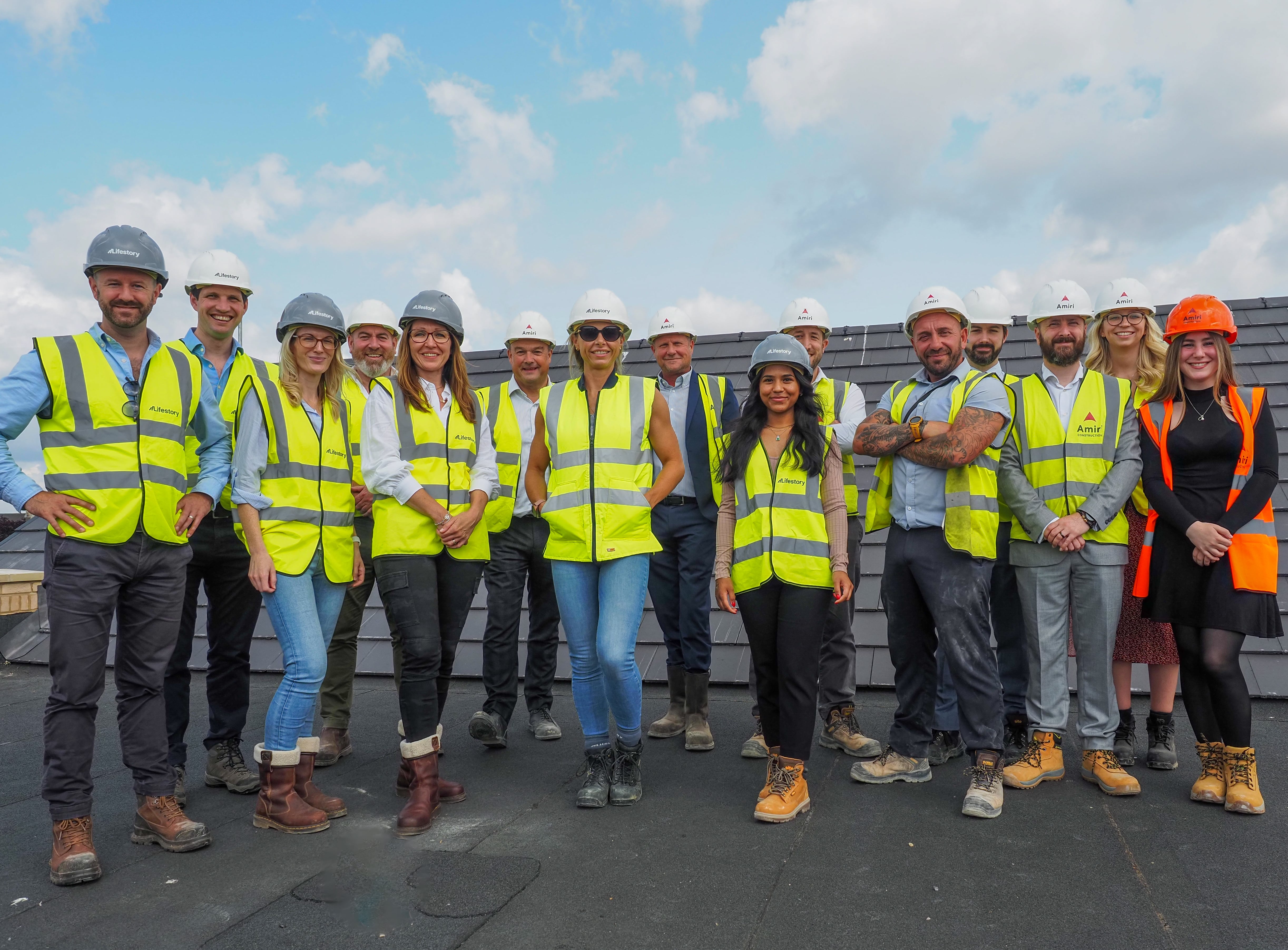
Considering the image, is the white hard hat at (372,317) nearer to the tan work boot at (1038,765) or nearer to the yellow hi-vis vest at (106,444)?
the yellow hi-vis vest at (106,444)

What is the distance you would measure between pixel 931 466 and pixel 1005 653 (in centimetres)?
115

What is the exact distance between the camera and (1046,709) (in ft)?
12.3

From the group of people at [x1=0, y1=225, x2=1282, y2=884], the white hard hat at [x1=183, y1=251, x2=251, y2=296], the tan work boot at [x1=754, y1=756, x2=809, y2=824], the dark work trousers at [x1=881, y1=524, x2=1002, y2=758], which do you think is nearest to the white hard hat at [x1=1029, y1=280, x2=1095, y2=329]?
the group of people at [x1=0, y1=225, x2=1282, y2=884]

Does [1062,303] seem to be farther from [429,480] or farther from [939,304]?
[429,480]

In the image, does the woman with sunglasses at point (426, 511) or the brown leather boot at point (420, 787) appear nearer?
the brown leather boot at point (420, 787)

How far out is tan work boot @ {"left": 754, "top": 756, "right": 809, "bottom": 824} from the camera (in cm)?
329

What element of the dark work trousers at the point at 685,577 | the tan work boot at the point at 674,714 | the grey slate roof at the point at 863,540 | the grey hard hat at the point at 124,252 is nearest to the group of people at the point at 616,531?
the grey hard hat at the point at 124,252

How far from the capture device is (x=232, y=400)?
11.8 feet

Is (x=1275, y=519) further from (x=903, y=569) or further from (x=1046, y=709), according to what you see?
(x=903, y=569)

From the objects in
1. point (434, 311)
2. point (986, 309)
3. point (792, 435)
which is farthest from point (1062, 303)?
point (434, 311)

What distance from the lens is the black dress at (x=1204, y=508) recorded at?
3461 mm

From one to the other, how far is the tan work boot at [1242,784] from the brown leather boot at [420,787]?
118 inches

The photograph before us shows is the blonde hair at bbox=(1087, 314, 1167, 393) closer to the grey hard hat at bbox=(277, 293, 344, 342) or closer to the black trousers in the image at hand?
the black trousers

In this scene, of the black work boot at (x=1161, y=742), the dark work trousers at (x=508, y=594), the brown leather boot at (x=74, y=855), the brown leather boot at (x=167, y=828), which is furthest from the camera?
the dark work trousers at (x=508, y=594)
